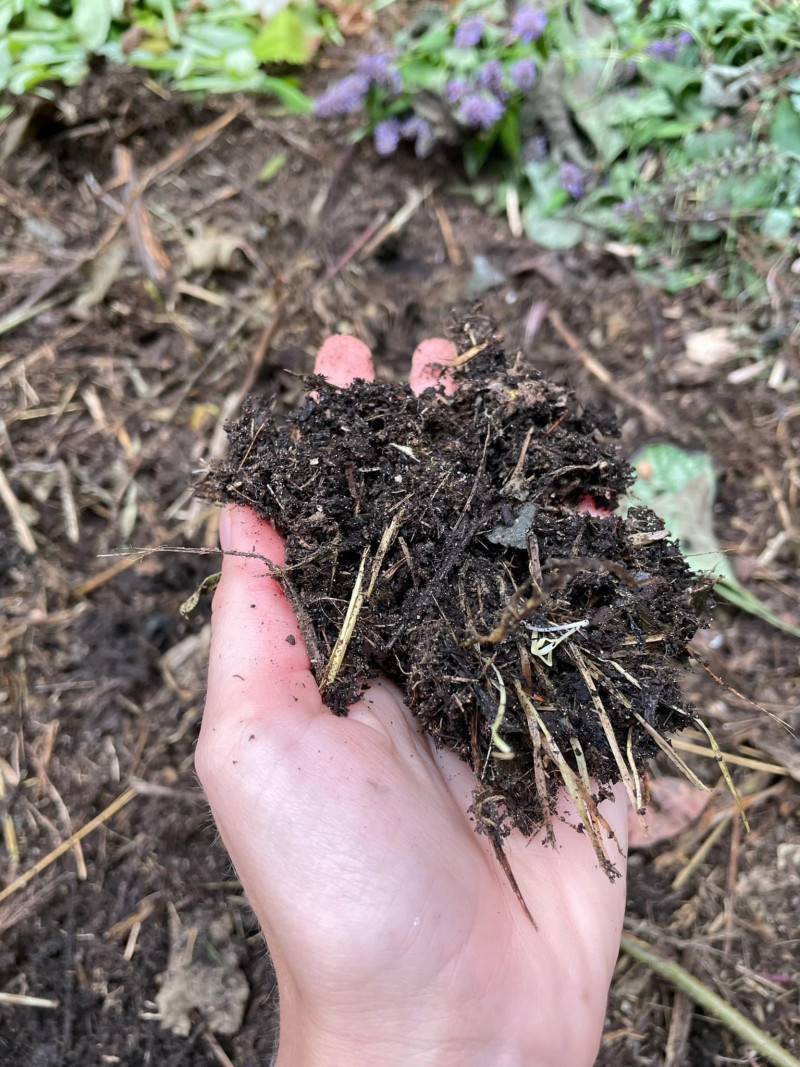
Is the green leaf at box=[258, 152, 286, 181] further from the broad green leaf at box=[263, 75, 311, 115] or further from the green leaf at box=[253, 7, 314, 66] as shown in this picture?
the green leaf at box=[253, 7, 314, 66]

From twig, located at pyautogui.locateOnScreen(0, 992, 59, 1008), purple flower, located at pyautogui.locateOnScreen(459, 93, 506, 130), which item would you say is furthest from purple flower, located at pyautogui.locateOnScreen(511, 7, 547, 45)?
twig, located at pyautogui.locateOnScreen(0, 992, 59, 1008)

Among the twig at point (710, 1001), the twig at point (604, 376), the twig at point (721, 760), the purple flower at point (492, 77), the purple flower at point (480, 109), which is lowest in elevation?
the twig at point (710, 1001)

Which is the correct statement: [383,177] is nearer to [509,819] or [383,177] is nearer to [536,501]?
[536,501]

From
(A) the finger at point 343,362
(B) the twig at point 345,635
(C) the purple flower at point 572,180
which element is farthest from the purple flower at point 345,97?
(B) the twig at point 345,635

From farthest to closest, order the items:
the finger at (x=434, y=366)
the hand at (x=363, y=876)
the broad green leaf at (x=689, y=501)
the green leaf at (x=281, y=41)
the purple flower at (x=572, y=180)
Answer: the green leaf at (x=281, y=41) → the purple flower at (x=572, y=180) → the broad green leaf at (x=689, y=501) → the finger at (x=434, y=366) → the hand at (x=363, y=876)

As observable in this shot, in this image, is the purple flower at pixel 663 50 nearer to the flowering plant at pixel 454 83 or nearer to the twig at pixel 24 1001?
the flowering plant at pixel 454 83
